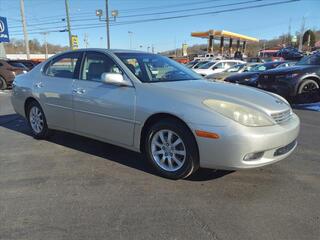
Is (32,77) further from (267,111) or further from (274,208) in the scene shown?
(274,208)

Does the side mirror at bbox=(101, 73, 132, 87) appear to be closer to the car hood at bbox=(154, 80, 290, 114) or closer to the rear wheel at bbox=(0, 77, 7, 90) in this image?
the car hood at bbox=(154, 80, 290, 114)

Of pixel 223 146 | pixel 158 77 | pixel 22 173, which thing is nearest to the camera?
pixel 223 146

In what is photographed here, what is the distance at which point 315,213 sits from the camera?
317 cm

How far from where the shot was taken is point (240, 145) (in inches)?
137

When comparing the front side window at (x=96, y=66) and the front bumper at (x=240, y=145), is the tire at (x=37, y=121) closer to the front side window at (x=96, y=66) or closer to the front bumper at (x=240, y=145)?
the front side window at (x=96, y=66)

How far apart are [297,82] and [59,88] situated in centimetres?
681

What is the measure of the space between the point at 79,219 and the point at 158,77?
2.22m

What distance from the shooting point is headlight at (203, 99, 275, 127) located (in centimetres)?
355

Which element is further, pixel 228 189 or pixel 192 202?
pixel 228 189

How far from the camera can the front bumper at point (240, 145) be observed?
3.49 m

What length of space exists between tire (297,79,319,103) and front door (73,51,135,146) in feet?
21.7

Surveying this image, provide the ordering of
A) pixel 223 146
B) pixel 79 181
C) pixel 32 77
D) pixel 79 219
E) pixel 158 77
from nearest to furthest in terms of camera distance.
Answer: pixel 79 219
pixel 223 146
pixel 79 181
pixel 158 77
pixel 32 77

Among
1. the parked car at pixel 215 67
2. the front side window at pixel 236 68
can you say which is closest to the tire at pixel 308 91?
the front side window at pixel 236 68

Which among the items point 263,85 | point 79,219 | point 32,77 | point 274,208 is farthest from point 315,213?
point 263,85
